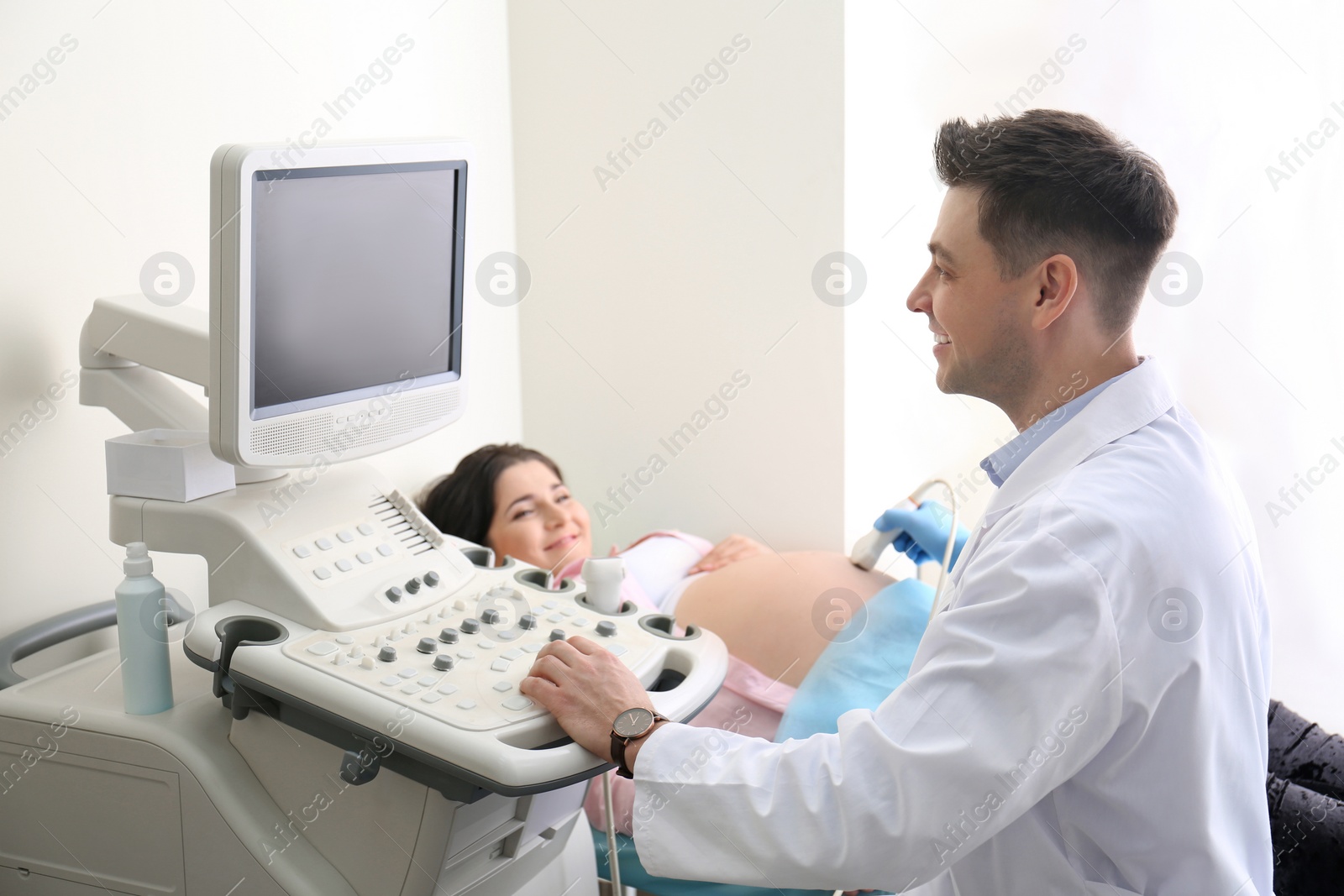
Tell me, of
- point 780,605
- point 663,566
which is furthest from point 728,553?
point 780,605

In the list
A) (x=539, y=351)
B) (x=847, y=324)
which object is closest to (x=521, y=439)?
(x=539, y=351)

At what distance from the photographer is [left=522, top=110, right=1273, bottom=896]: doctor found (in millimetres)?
938

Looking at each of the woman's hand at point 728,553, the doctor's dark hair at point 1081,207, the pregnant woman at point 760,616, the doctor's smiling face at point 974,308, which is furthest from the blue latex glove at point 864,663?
the doctor's dark hair at point 1081,207

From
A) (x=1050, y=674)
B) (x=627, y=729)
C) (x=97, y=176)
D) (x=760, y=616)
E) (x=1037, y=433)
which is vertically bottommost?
(x=760, y=616)

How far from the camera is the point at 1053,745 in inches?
36.9

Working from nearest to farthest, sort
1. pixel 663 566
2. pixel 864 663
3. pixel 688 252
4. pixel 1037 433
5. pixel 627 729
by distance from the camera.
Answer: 1. pixel 627 729
2. pixel 1037 433
3. pixel 864 663
4. pixel 663 566
5. pixel 688 252

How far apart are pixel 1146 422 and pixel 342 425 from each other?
0.90m

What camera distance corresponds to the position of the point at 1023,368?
1.16 m

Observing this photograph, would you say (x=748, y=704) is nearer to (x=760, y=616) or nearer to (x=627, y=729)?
(x=760, y=616)

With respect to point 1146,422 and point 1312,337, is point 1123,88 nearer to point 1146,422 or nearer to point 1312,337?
point 1312,337

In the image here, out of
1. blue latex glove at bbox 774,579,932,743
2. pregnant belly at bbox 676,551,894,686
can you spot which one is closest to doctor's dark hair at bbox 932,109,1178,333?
blue latex glove at bbox 774,579,932,743

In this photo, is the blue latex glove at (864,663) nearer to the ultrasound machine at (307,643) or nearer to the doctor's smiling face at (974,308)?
the ultrasound machine at (307,643)

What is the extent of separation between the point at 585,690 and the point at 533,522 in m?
0.96

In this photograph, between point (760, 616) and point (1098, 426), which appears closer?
point (1098, 426)
